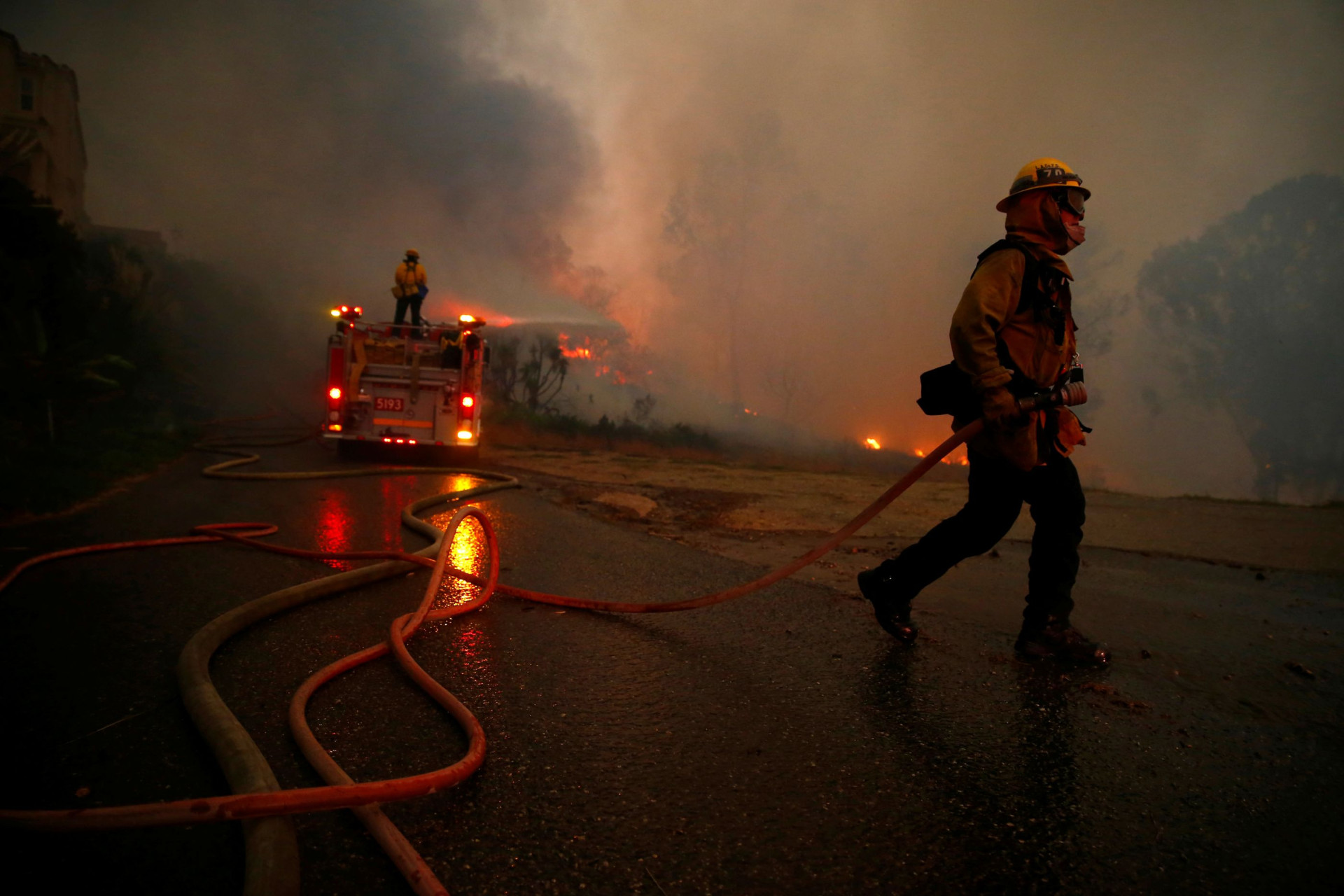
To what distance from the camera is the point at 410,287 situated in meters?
12.1

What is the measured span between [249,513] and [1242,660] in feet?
22.5

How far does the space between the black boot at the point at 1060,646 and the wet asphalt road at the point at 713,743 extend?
112mm

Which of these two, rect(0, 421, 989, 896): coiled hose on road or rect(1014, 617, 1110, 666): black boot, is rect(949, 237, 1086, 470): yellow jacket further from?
rect(1014, 617, 1110, 666): black boot

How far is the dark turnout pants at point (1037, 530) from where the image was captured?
2.96 m

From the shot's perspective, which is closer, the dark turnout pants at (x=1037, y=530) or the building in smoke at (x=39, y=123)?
the dark turnout pants at (x=1037, y=530)

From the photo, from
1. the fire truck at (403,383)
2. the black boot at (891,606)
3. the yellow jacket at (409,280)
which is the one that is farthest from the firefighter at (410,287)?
the black boot at (891,606)

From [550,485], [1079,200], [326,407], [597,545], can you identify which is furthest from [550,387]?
[1079,200]

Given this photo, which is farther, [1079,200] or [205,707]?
[1079,200]

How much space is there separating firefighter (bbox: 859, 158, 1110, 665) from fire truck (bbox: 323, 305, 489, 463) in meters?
9.42

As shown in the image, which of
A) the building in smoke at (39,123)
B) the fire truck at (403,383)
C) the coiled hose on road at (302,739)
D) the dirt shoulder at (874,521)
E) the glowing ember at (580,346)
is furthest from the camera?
the glowing ember at (580,346)

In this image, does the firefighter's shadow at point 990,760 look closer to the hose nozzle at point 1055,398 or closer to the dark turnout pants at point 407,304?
the hose nozzle at point 1055,398

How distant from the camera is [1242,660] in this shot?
3.16m

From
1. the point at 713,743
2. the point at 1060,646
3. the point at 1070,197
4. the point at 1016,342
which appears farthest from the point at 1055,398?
the point at 713,743

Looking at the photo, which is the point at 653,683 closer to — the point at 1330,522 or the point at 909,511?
the point at 909,511
